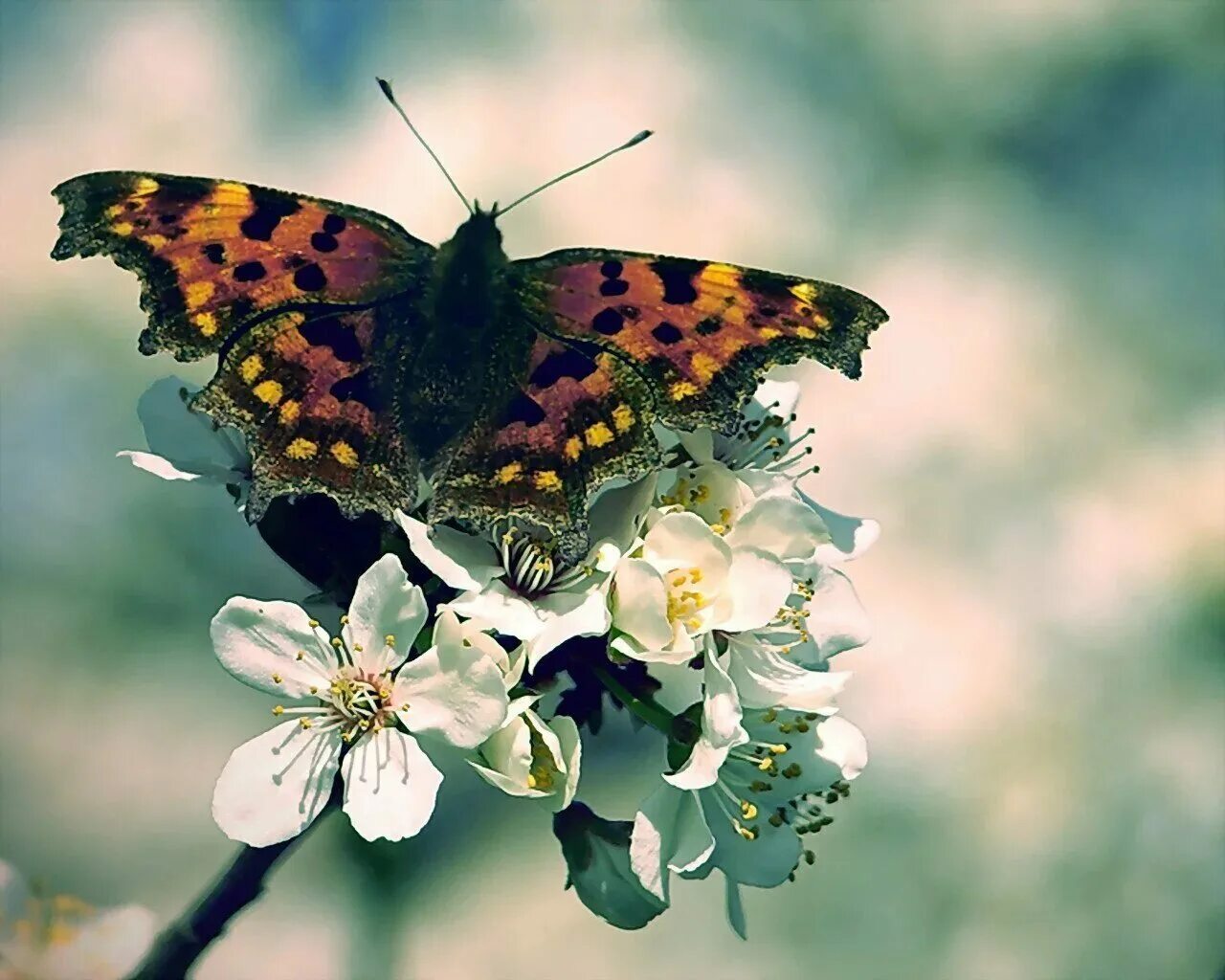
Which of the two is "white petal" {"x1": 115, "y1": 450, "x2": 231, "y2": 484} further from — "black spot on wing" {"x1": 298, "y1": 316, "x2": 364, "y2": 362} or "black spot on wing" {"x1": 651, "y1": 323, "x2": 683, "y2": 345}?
"black spot on wing" {"x1": 651, "y1": 323, "x2": 683, "y2": 345}

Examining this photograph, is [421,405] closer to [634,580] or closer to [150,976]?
[634,580]

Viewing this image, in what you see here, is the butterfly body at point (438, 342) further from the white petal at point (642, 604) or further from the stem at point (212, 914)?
the stem at point (212, 914)

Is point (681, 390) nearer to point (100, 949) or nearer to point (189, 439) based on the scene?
point (189, 439)

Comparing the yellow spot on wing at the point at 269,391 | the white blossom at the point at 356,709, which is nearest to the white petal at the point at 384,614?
the white blossom at the point at 356,709

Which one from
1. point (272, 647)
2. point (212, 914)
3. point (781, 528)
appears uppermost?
point (781, 528)

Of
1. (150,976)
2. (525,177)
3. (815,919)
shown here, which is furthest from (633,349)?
(525,177)

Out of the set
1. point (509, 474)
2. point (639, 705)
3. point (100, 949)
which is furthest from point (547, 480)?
point (100, 949)
